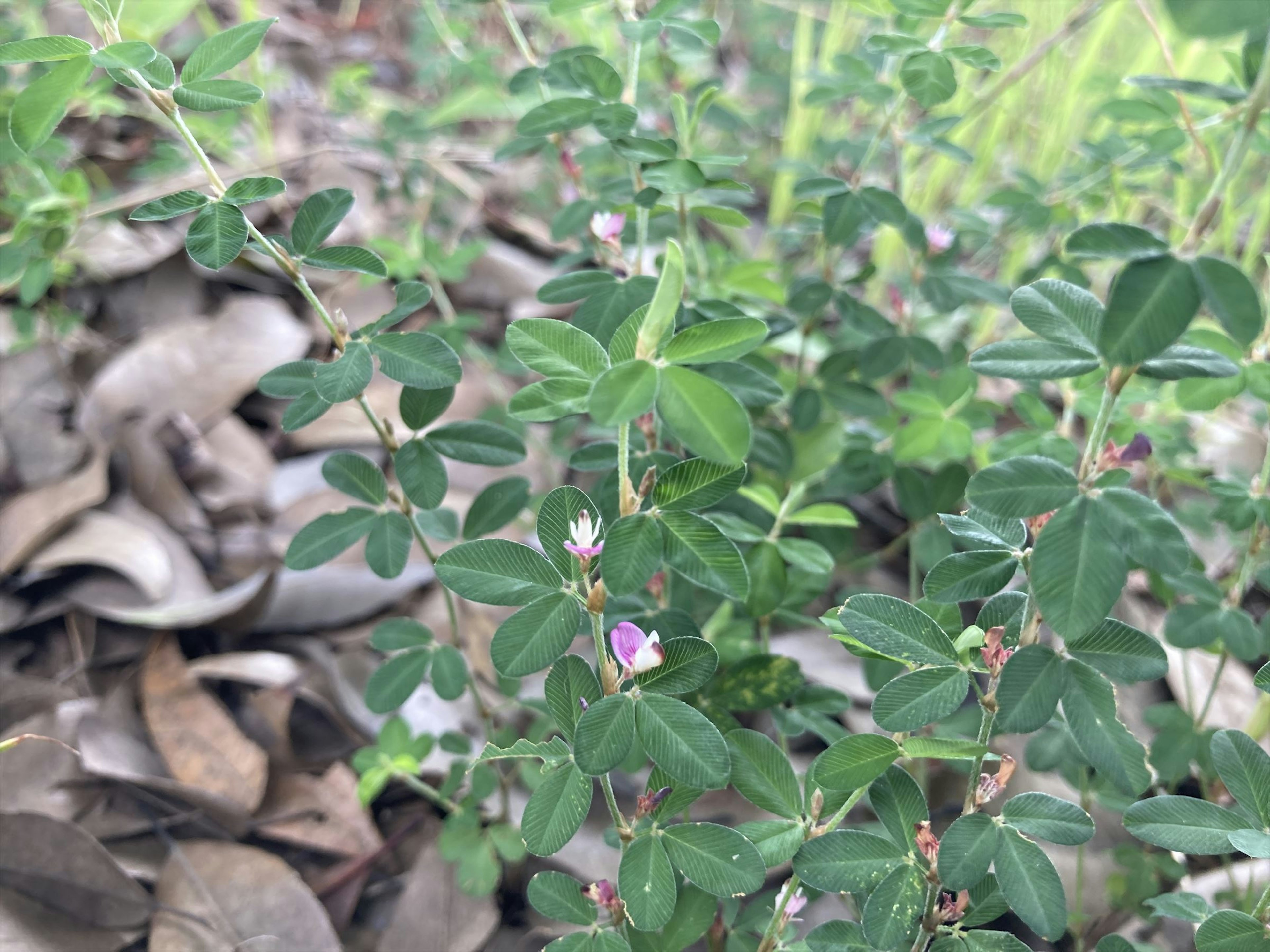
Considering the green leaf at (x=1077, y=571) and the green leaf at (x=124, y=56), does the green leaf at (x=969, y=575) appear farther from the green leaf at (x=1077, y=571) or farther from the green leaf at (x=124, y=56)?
the green leaf at (x=124, y=56)

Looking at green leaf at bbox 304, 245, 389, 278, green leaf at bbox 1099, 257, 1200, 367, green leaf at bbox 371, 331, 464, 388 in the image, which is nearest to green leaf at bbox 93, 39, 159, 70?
green leaf at bbox 304, 245, 389, 278

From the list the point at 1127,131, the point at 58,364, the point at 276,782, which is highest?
the point at 1127,131

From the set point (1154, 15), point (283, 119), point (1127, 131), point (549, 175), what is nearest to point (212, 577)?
point (549, 175)

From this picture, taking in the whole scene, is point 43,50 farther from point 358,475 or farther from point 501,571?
point 501,571

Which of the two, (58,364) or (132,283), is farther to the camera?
(132,283)

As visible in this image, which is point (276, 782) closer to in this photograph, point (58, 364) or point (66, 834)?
point (66, 834)

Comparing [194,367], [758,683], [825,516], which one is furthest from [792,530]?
[194,367]

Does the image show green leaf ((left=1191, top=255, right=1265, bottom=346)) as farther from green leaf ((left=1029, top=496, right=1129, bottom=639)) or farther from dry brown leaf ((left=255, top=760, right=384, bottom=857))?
dry brown leaf ((left=255, top=760, right=384, bottom=857))
